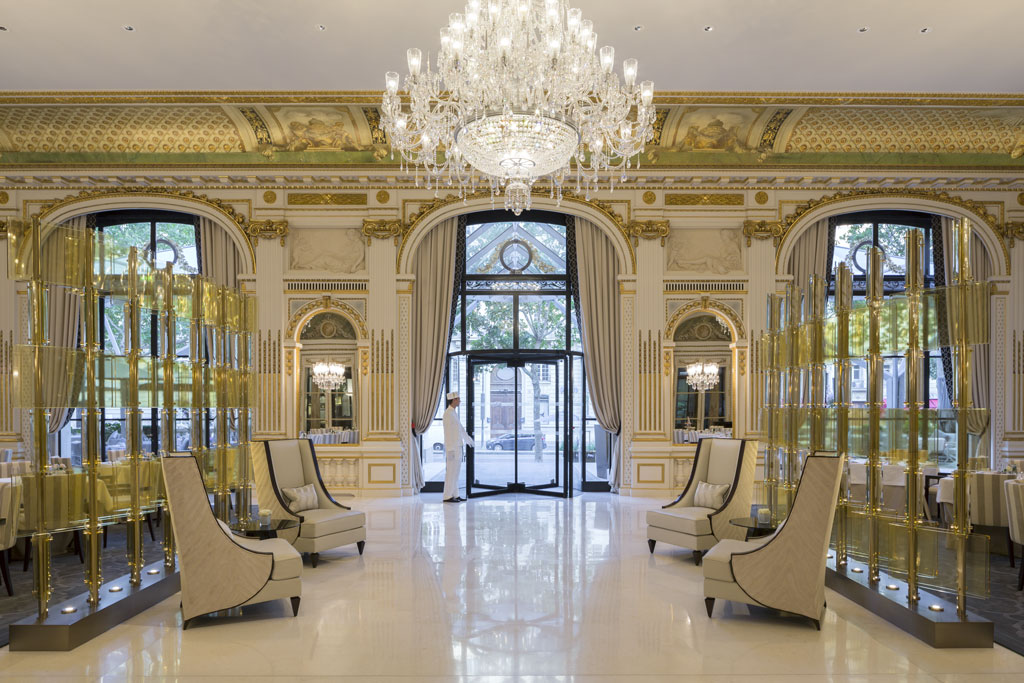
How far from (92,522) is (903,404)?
547cm

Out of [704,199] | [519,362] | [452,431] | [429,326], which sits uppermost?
[704,199]

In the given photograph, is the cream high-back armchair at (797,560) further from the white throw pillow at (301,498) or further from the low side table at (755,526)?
the white throw pillow at (301,498)

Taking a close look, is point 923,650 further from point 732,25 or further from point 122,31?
point 122,31

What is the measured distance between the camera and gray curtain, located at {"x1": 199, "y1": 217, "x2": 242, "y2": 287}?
11.6 meters

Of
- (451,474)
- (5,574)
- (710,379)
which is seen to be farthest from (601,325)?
(5,574)

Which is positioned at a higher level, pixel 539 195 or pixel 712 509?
pixel 539 195

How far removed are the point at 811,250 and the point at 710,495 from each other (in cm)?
572

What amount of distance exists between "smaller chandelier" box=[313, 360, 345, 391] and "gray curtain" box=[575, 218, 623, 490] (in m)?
3.62

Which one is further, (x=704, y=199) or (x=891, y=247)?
(x=891, y=247)

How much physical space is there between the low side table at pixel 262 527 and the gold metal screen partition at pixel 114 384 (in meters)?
0.21

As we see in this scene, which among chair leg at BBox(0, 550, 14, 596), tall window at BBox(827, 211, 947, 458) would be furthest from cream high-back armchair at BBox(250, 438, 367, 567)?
tall window at BBox(827, 211, 947, 458)

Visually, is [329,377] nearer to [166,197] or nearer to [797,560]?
[166,197]

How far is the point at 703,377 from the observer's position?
→ 37.4ft

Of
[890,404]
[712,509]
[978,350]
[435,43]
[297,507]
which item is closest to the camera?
[890,404]
